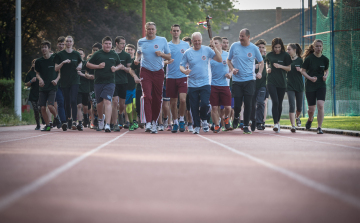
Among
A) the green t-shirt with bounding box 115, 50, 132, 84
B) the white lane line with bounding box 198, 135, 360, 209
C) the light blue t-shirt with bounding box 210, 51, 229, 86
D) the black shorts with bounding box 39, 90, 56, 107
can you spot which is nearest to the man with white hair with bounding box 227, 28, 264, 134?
the light blue t-shirt with bounding box 210, 51, 229, 86

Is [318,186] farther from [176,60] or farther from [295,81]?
[295,81]

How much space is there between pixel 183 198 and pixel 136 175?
1206mm

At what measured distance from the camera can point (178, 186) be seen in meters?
4.66

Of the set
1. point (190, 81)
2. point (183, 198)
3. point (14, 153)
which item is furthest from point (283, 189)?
point (190, 81)

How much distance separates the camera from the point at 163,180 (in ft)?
16.3

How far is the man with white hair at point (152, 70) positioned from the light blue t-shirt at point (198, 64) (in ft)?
1.61

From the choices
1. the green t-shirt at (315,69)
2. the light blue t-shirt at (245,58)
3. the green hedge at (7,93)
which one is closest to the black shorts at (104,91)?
the light blue t-shirt at (245,58)

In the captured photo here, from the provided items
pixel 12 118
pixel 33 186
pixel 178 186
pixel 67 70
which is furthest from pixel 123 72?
pixel 178 186

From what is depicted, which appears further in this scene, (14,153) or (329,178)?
(14,153)

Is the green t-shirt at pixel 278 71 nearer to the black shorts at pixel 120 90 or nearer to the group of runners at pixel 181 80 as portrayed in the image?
the group of runners at pixel 181 80

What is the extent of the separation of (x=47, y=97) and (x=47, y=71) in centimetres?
67

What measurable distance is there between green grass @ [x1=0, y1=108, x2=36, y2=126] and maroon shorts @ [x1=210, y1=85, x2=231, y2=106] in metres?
8.14

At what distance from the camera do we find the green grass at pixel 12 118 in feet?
62.4

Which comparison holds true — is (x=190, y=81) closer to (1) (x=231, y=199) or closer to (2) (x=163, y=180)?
(2) (x=163, y=180)
